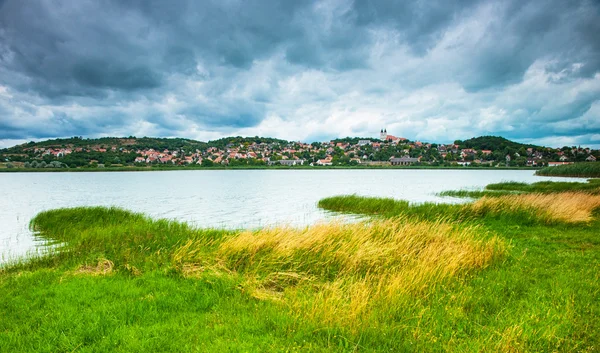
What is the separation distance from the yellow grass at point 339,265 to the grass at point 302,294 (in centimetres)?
5

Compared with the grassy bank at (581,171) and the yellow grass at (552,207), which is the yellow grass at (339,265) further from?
the grassy bank at (581,171)

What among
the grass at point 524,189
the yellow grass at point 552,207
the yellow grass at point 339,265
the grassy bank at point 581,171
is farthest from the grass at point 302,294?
the grassy bank at point 581,171

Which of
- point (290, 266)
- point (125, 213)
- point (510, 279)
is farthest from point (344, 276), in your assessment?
point (125, 213)

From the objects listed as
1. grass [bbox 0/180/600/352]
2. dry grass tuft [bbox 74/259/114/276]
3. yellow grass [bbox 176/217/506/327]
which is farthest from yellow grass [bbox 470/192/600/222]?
dry grass tuft [bbox 74/259/114/276]

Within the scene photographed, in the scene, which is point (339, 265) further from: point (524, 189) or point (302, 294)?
point (524, 189)

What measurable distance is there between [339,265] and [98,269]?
6.72 m

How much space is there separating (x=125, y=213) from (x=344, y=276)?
1666 centimetres

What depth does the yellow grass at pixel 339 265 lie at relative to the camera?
660cm

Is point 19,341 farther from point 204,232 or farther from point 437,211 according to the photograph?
point 437,211

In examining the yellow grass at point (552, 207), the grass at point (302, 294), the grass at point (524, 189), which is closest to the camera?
the grass at point (302, 294)

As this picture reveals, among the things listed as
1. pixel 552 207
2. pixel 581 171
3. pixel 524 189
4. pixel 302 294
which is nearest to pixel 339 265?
pixel 302 294

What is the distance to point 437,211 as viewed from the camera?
21.2 metres

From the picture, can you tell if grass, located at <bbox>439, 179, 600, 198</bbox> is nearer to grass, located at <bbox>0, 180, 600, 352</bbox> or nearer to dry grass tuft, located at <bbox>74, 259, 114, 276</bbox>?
grass, located at <bbox>0, 180, 600, 352</bbox>

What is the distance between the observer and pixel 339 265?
367 inches
